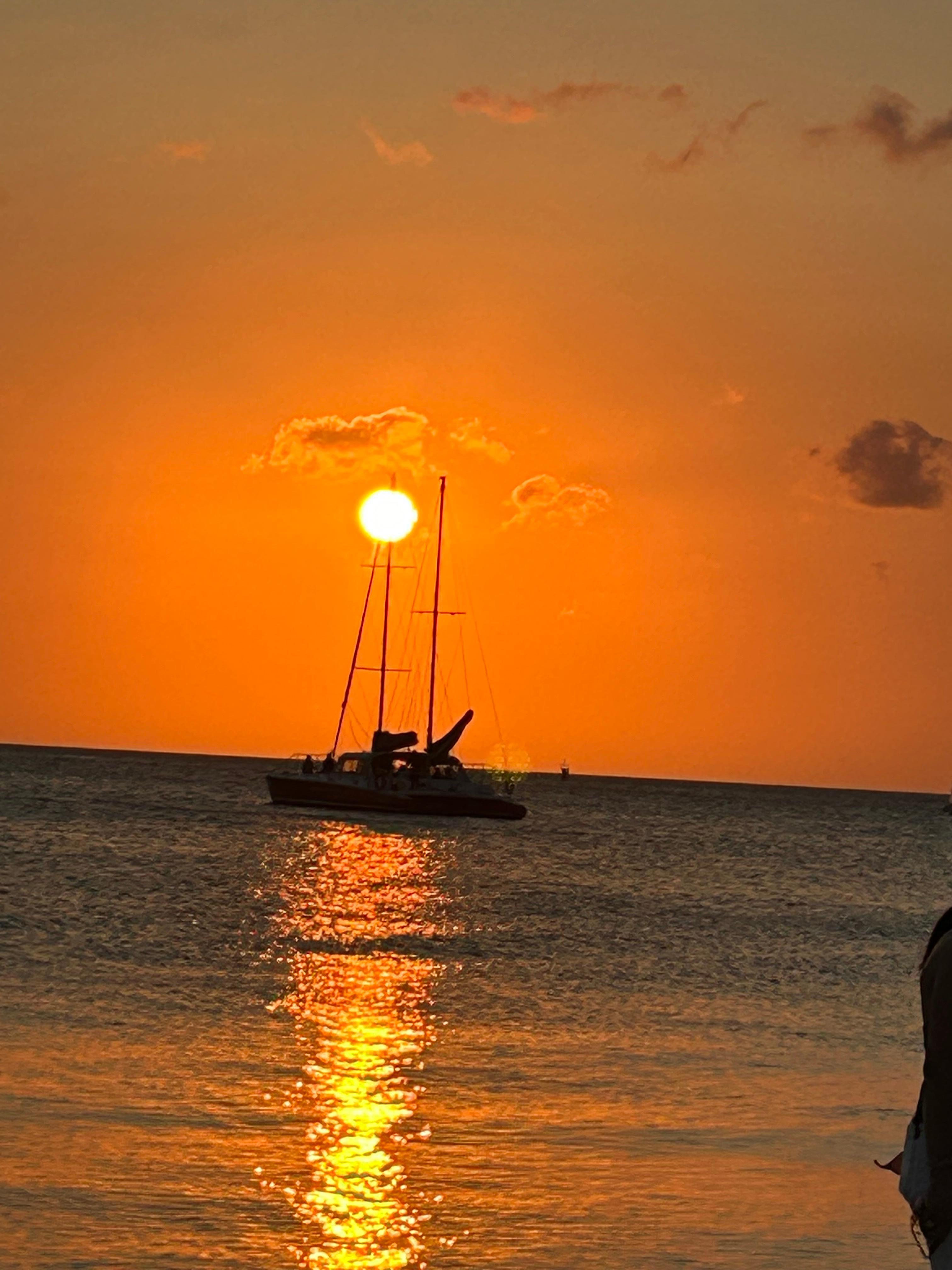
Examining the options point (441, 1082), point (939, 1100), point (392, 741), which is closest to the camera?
point (939, 1100)

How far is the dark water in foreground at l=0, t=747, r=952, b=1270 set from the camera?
14180 millimetres

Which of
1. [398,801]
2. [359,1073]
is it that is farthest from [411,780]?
[359,1073]

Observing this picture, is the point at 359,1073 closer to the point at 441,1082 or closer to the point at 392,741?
the point at 441,1082

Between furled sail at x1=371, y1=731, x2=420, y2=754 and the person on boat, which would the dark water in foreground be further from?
furled sail at x1=371, y1=731, x2=420, y2=754

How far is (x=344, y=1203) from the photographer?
14.8m

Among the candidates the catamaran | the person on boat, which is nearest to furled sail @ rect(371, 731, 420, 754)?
the catamaran

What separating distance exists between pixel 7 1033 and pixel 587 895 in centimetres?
3804

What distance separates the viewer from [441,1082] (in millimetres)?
20250

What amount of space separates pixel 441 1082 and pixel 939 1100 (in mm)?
14654

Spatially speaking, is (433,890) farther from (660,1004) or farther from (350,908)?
(660,1004)

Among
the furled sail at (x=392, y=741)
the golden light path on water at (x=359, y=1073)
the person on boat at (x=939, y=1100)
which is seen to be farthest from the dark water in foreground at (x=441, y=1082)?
the furled sail at (x=392, y=741)

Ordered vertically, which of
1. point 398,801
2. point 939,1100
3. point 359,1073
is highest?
point 939,1100

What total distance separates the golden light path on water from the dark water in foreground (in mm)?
58

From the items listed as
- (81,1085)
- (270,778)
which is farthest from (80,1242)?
(270,778)
